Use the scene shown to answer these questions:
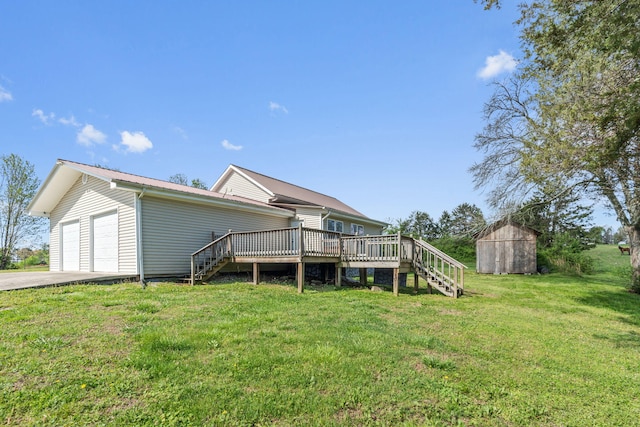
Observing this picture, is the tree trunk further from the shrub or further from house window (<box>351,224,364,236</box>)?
the shrub

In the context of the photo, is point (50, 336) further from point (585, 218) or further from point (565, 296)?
point (585, 218)

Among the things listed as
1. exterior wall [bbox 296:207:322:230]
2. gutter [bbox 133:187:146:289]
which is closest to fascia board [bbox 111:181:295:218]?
gutter [bbox 133:187:146:289]

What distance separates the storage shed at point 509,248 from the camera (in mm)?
20141

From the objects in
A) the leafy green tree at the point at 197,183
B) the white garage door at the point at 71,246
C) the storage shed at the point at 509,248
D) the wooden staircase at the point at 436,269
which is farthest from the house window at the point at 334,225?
the leafy green tree at the point at 197,183

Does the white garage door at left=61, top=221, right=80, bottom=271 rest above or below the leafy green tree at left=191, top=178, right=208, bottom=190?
below

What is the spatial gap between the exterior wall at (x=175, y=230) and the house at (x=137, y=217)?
0.03 metres

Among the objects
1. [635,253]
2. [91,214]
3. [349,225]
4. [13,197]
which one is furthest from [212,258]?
[13,197]

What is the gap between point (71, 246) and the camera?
46.4 ft

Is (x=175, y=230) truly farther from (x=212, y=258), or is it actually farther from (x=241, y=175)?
(x=241, y=175)

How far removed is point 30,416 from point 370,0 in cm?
1136

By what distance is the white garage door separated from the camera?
13688mm

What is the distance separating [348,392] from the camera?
3.35m

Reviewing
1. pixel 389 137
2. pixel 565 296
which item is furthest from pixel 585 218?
pixel 389 137

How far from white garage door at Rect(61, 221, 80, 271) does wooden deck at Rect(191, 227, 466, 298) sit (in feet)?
20.5
